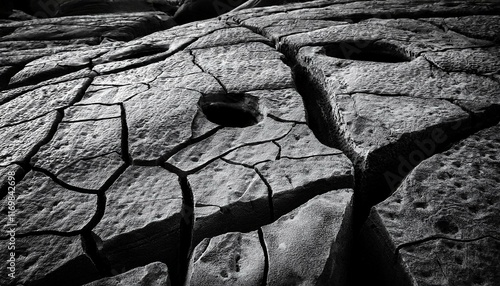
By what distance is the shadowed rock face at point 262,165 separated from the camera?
948 mm

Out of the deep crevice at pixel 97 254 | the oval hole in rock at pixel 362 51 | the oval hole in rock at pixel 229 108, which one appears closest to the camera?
the deep crevice at pixel 97 254

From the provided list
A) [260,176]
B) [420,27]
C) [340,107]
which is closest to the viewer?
[260,176]

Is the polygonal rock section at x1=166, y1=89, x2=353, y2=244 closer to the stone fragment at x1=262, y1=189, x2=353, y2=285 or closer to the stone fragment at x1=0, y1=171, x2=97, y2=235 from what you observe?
the stone fragment at x1=262, y1=189, x2=353, y2=285

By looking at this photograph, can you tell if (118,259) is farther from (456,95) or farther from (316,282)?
(456,95)

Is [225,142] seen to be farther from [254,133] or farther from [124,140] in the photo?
[124,140]

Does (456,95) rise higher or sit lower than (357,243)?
higher

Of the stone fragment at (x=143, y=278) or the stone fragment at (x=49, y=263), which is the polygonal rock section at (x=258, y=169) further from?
the stone fragment at (x=49, y=263)

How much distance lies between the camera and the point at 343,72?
177cm

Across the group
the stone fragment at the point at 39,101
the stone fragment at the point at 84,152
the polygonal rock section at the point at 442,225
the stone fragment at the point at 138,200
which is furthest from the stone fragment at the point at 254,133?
the stone fragment at the point at 39,101

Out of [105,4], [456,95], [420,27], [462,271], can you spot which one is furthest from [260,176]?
[105,4]

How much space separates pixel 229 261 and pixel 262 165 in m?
0.41

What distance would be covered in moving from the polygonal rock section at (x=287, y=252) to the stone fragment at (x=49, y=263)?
1.14 ft

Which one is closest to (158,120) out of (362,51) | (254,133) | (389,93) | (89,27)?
(254,133)

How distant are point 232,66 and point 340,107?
749mm
